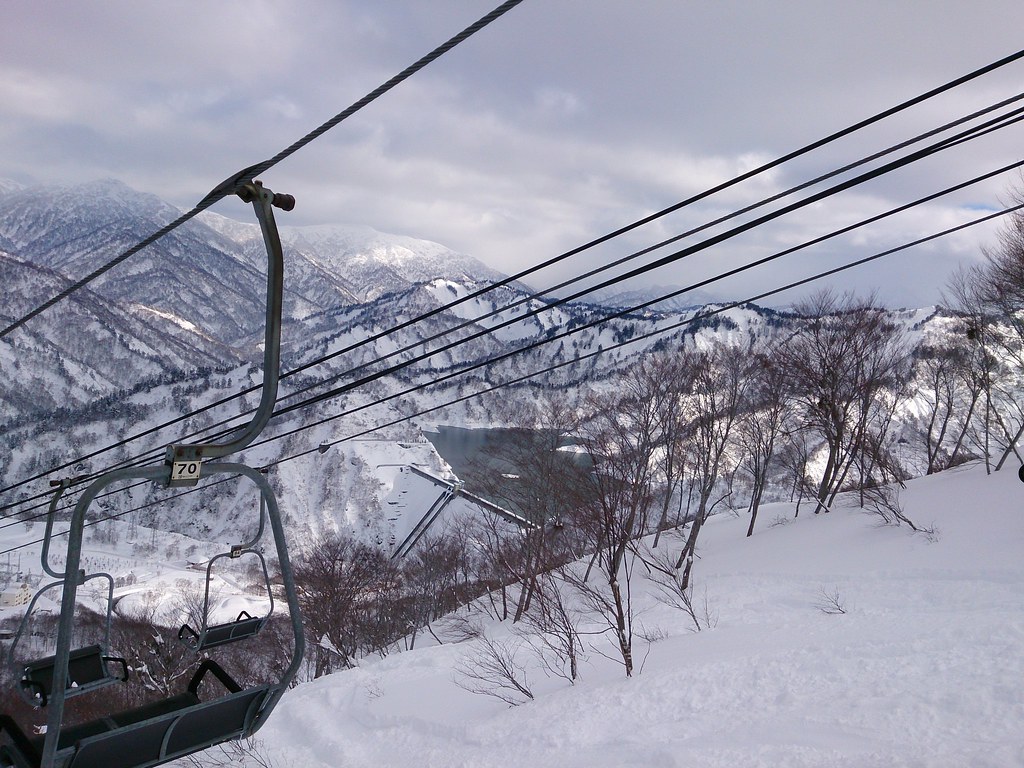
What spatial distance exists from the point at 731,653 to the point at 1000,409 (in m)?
22.4

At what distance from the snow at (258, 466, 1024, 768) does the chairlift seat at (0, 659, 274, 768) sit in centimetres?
585

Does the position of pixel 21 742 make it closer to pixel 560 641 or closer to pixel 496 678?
pixel 496 678

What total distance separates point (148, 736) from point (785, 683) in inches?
352

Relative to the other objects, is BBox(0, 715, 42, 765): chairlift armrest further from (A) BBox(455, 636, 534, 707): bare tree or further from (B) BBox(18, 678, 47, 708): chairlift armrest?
(A) BBox(455, 636, 534, 707): bare tree

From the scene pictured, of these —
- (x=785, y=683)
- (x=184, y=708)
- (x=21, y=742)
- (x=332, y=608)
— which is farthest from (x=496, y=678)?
(x=332, y=608)

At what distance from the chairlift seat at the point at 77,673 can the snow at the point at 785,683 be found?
5863mm

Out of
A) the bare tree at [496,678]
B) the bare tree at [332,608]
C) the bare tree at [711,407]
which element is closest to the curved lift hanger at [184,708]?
the bare tree at [496,678]

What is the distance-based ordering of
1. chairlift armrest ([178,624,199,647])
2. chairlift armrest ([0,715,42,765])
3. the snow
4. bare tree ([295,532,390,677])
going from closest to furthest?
chairlift armrest ([0,715,42,765]) → chairlift armrest ([178,624,199,647]) → the snow → bare tree ([295,532,390,677])

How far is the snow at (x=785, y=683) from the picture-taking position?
765 centimetres

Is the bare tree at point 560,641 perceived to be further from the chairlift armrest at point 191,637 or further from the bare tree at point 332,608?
the bare tree at point 332,608

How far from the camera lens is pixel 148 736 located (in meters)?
3.43

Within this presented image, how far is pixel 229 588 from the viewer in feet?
247

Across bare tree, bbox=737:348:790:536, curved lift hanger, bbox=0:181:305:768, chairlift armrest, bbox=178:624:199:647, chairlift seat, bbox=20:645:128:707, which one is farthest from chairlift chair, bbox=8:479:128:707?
bare tree, bbox=737:348:790:536

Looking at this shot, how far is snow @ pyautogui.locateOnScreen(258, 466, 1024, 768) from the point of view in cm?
765
